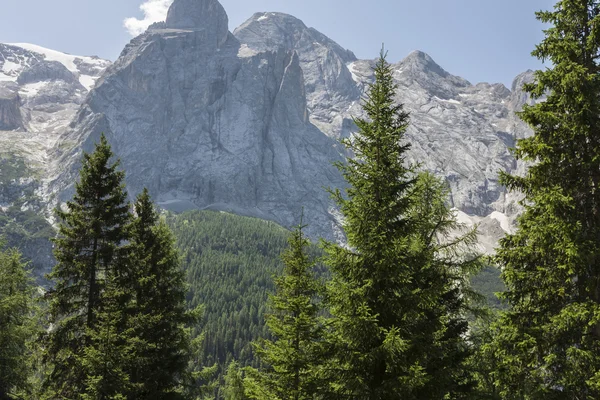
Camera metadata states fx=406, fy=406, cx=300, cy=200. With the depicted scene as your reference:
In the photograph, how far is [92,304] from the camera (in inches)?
649

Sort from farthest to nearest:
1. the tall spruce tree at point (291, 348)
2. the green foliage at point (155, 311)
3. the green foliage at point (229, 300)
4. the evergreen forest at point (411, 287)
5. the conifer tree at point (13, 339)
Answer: the green foliage at point (229, 300), the conifer tree at point (13, 339), the green foliage at point (155, 311), the tall spruce tree at point (291, 348), the evergreen forest at point (411, 287)

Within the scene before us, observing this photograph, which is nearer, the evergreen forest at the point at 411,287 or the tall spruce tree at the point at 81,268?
the evergreen forest at the point at 411,287

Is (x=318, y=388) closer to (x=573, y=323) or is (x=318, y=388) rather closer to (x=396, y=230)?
(x=396, y=230)

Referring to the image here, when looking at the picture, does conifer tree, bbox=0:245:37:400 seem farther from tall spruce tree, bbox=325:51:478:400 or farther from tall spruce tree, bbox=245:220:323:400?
tall spruce tree, bbox=325:51:478:400

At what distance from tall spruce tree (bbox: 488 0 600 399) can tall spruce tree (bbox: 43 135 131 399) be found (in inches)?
573

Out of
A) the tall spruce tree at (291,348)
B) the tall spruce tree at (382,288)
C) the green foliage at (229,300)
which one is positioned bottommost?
the green foliage at (229,300)

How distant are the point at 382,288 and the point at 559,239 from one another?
14.1 ft

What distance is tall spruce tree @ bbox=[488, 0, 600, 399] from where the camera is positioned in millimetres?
9188

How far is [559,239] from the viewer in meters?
9.45

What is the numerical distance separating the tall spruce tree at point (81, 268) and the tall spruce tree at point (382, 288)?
1057cm

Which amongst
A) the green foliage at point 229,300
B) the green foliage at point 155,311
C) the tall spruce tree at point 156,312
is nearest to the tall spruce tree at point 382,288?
the tall spruce tree at point 156,312

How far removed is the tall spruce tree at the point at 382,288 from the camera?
9703 millimetres

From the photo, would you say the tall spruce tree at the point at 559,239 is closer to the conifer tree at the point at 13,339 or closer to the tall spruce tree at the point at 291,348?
the tall spruce tree at the point at 291,348

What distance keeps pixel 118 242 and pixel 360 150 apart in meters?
11.6
